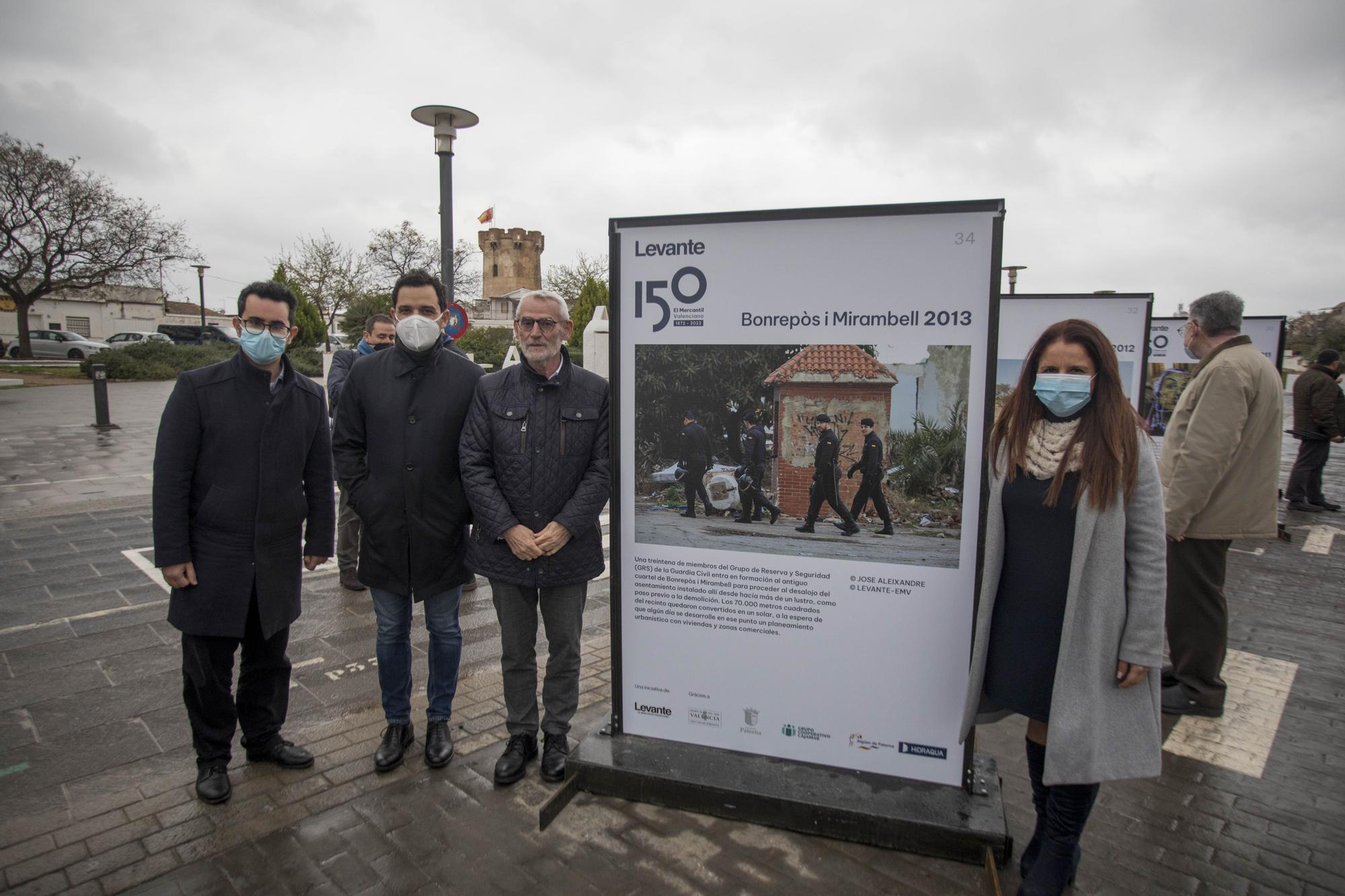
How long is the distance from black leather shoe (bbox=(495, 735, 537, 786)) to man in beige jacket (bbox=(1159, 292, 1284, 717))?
347cm

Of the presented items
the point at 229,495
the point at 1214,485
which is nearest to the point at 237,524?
the point at 229,495

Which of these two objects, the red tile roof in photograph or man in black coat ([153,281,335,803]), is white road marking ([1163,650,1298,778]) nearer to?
the red tile roof in photograph

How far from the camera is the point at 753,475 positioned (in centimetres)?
296

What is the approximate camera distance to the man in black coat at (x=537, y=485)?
10.8ft

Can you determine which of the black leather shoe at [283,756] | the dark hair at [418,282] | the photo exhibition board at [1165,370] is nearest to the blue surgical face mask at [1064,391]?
the dark hair at [418,282]

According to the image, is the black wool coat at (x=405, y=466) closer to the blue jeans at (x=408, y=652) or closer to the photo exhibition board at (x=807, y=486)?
the blue jeans at (x=408, y=652)

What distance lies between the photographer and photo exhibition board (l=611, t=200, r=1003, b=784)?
2.76 metres

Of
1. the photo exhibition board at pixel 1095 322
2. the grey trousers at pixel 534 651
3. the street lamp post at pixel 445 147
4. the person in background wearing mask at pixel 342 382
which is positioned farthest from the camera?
the street lamp post at pixel 445 147

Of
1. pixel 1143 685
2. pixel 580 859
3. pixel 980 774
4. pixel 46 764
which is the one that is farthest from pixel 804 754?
pixel 46 764

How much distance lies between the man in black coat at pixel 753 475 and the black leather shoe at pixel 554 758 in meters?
1.39

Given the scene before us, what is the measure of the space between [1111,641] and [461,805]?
2550 millimetres

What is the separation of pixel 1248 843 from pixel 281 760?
4.11 meters

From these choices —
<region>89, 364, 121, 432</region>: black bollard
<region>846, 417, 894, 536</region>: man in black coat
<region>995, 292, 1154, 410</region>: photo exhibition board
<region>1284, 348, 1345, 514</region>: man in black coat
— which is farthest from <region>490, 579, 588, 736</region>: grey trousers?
<region>89, 364, 121, 432</region>: black bollard

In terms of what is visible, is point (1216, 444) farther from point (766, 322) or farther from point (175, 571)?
point (175, 571)
